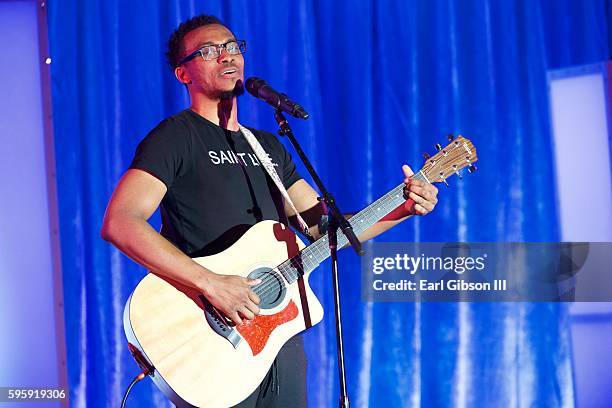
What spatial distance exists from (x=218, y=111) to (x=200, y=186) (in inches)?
14.0

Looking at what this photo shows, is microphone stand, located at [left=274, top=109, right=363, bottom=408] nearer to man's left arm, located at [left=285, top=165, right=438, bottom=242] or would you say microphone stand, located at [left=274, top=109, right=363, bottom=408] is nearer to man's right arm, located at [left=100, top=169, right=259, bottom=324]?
man's right arm, located at [left=100, top=169, right=259, bottom=324]

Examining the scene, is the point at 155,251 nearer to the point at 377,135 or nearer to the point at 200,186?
the point at 200,186

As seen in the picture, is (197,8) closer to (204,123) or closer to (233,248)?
(204,123)

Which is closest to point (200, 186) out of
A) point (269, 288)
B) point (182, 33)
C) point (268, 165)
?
point (268, 165)

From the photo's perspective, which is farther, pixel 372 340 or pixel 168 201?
pixel 372 340

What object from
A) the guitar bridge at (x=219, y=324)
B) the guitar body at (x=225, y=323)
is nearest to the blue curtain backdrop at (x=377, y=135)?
the guitar body at (x=225, y=323)

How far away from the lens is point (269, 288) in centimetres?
239

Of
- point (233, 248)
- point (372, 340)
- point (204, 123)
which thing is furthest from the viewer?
point (372, 340)

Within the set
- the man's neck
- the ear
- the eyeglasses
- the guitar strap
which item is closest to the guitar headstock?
the guitar strap

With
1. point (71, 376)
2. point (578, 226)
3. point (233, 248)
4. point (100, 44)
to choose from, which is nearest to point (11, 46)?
point (100, 44)

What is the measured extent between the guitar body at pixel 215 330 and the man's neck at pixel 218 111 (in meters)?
0.44

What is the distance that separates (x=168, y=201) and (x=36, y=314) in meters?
1.74

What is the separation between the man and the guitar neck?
7 centimetres

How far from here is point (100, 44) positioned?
384cm
